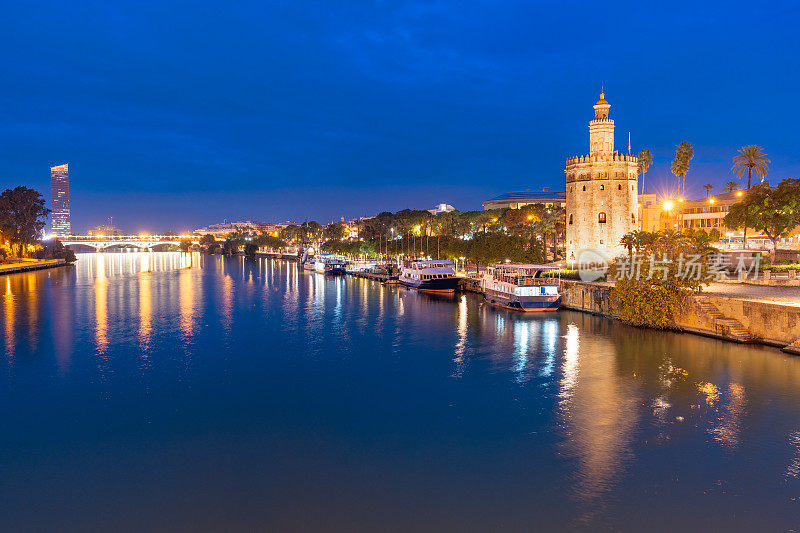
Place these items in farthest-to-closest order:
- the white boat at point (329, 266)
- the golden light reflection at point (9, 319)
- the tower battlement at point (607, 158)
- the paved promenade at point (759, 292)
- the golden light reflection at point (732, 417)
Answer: the white boat at point (329, 266) < the tower battlement at point (607, 158) < the golden light reflection at point (9, 319) < the paved promenade at point (759, 292) < the golden light reflection at point (732, 417)

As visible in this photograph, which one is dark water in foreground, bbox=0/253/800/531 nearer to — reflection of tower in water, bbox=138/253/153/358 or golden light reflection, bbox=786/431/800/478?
golden light reflection, bbox=786/431/800/478

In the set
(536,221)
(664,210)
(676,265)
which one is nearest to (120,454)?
(676,265)

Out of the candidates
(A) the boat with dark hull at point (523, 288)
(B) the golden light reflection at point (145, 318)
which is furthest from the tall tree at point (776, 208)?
(B) the golden light reflection at point (145, 318)

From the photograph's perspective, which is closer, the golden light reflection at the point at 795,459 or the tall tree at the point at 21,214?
the golden light reflection at the point at 795,459

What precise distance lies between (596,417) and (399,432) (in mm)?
7804

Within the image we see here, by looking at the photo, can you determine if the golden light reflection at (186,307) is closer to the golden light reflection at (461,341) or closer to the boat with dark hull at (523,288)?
the golden light reflection at (461,341)

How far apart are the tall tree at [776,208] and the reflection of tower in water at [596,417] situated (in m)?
28.4

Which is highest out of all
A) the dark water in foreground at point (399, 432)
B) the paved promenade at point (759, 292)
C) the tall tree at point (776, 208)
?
the tall tree at point (776, 208)

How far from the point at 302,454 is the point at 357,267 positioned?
94154mm

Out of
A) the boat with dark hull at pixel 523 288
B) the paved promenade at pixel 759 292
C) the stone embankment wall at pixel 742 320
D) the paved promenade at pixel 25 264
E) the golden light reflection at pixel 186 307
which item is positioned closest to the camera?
the stone embankment wall at pixel 742 320

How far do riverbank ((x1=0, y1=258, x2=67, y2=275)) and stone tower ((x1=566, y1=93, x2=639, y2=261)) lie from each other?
327 ft

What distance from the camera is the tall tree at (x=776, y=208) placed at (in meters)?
50.0

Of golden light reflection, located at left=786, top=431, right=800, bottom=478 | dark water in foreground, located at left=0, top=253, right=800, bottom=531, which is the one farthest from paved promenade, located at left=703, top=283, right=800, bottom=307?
golden light reflection, located at left=786, top=431, right=800, bottom=478

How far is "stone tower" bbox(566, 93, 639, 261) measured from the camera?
6650 cm
